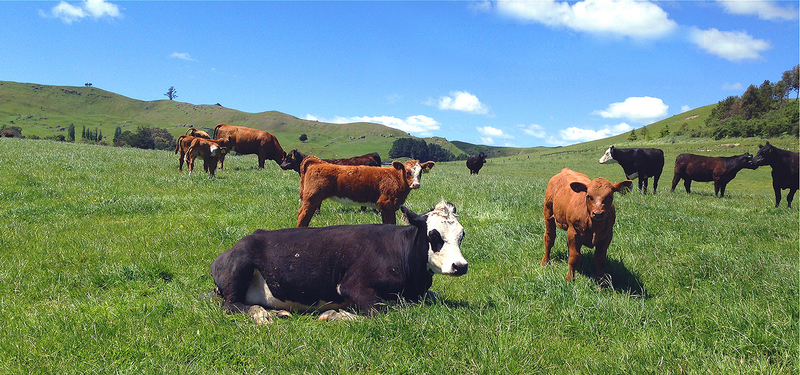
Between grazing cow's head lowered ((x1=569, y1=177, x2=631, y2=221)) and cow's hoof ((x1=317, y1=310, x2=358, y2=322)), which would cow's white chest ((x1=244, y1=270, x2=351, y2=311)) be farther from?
grazing cow's head lowered ((x1=569, y1=177, x2=631, y2=221))

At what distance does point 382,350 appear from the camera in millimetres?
3885

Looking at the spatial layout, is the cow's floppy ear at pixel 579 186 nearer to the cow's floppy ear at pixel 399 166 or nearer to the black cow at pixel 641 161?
the cow's floppy ear at pixel 399 166

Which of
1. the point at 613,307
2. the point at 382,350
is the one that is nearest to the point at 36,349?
the point at 382,350

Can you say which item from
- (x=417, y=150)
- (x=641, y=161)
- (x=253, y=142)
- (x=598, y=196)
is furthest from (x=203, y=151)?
(x=417, y=150)

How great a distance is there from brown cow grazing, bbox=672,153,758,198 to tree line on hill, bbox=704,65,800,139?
59.4 m

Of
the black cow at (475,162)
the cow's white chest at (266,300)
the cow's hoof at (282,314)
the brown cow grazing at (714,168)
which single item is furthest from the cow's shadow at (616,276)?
the black cow at (475,162)

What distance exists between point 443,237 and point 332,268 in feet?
4.48

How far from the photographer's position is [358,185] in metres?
9.24

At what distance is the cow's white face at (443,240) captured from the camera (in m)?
4.65

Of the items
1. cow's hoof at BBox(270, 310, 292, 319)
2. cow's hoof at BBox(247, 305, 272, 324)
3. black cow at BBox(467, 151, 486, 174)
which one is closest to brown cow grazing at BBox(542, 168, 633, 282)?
cow's hoof at BBox(270, 310, 292, 319)

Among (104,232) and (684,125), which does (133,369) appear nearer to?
(104,232)

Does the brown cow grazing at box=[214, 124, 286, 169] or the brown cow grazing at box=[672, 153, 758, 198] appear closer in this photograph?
the brown cow grazing at box=[672, 153, 758, 198]

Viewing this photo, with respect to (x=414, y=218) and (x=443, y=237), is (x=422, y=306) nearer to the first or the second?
(x=443, y=237)

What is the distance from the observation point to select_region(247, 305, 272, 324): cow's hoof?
456 centimetres
